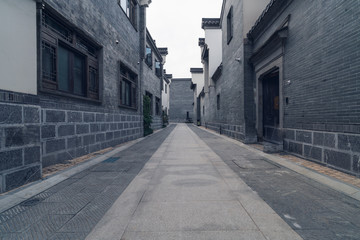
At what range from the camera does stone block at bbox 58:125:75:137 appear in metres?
4.54

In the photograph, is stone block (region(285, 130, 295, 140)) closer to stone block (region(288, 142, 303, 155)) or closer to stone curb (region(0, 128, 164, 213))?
stone block (region(288, 142, 303, 155))

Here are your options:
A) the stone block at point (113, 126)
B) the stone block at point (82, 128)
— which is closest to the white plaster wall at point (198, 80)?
the stone block at point (113, 126)

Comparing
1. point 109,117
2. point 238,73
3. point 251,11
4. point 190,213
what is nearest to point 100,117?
point 109,117

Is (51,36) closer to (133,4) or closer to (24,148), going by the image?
(24,148)

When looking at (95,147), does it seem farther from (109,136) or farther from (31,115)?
(31,115)

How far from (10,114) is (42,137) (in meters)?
1.34

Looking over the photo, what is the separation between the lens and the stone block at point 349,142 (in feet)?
11.3

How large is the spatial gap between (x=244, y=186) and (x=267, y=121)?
5.73 meters

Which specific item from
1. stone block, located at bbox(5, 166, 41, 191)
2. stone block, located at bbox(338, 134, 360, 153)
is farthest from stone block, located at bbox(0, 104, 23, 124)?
stone block, located at bbox(338, 134, 360, 153)

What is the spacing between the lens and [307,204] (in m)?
2.47

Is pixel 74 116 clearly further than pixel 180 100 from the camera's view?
No

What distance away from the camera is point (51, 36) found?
439 centimetres

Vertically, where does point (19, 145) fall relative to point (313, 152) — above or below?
above

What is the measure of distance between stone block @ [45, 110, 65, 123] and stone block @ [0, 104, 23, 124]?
122cm
